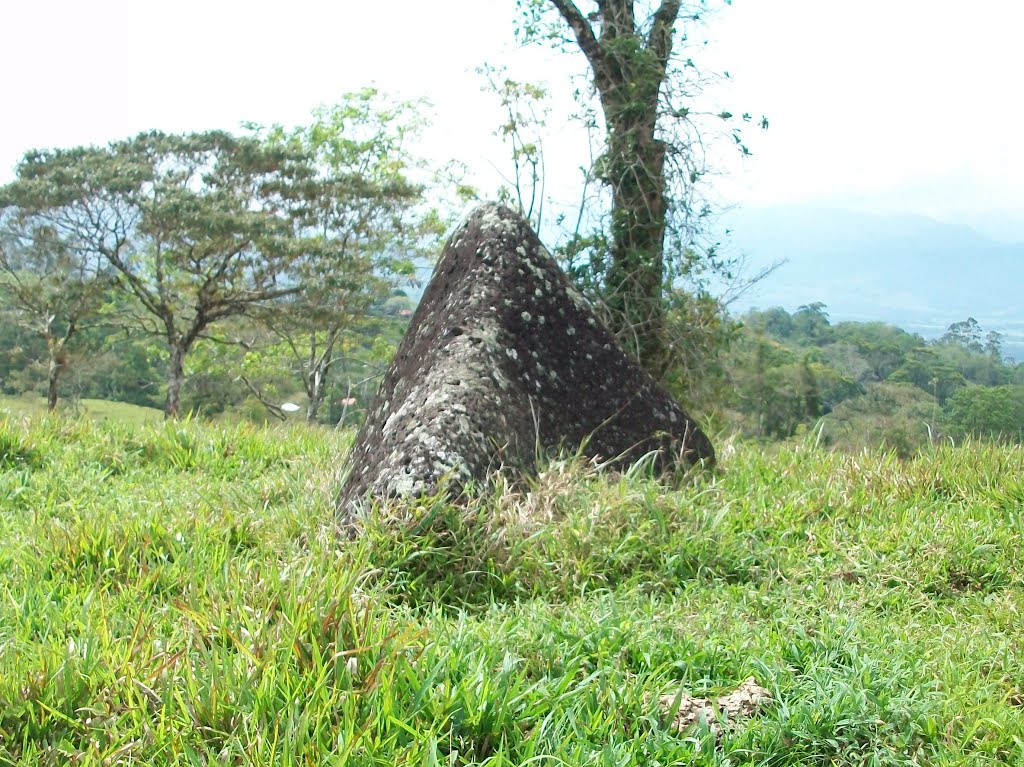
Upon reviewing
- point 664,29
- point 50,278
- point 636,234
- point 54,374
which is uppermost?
point 664,29

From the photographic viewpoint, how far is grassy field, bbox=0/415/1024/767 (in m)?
2.38

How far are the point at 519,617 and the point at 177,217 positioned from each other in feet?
88.0

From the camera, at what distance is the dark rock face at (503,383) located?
4.45 metres

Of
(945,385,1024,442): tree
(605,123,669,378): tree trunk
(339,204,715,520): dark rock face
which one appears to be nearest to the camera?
(339,204,715,520): dark rock face

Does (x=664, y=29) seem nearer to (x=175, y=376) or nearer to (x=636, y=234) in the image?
(x=636, y=234)

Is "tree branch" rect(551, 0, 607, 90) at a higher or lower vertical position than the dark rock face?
higher

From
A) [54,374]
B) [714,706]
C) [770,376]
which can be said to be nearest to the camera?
[714,706]

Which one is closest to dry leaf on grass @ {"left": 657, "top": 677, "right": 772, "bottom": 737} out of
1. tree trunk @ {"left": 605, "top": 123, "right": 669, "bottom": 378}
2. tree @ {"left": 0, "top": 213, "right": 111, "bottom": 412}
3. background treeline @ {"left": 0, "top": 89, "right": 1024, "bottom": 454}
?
tree trunk @ {"left": 605, "top": 123, "right": 669, "bottom": 378}

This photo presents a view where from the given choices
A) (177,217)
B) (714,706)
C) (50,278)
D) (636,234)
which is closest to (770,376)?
(636,234)

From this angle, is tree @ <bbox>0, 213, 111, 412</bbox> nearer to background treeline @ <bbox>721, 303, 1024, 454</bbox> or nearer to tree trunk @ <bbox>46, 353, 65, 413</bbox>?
tree trunk @ <bbox>46, 353, 65, 413</bbox>

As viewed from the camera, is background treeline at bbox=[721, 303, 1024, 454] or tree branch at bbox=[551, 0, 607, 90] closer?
background treeline at bbox=[721, 303, 1024, 454]

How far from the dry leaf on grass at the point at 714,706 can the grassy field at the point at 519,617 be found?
0.04 m

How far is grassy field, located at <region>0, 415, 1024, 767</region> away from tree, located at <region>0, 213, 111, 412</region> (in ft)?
87.6

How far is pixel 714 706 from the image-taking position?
264 cm
